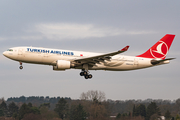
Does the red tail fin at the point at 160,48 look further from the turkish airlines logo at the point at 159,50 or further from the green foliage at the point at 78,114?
the green foliage at the point at 78,114

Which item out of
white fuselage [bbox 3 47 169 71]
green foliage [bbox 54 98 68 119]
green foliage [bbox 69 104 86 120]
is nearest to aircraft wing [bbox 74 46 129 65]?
white fuselage [bbox 3 47 169 71]

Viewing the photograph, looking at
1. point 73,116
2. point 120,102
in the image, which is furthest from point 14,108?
point 120,102

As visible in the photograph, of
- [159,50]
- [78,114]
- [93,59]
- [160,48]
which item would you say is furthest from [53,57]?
[78,114]

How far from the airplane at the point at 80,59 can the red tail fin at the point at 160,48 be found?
4.94ft

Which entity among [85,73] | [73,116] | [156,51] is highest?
[156,51]

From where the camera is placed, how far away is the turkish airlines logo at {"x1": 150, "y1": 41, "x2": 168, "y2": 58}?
58.7 m

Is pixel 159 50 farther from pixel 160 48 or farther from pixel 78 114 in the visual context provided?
pixel 78 114

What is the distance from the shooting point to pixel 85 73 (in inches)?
2092

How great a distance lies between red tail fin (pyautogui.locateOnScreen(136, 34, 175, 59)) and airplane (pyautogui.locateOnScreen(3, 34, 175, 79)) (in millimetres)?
1505

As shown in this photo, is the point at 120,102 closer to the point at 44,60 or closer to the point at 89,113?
the point at 89,113

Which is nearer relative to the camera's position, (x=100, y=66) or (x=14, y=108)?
(x=100, y=66)

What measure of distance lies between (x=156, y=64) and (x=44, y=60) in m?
20.7

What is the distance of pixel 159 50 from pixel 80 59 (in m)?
17.9

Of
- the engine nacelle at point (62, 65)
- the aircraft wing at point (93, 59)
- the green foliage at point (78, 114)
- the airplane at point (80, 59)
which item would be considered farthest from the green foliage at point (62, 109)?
the engine nacelle at point (62, 65)
